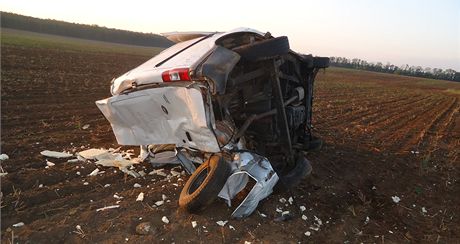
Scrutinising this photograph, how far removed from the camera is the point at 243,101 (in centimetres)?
452

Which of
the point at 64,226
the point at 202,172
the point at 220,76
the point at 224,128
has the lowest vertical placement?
the point at 64,226

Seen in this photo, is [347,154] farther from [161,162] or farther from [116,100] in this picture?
[116,100]

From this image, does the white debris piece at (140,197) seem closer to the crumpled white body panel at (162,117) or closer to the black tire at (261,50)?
the crumpled white body panel at (162,117)

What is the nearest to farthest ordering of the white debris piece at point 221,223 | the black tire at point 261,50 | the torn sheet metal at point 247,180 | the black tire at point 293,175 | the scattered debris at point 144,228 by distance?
1. the scattered debris at point 144,228
2. the white debris piece at point 221,223
3. the torn sheet metal at point 247,180
4. the black tire at point 261,50
5. the black tire at point 293,175

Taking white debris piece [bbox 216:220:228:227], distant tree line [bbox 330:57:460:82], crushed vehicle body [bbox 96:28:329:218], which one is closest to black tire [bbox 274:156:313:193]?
crushed vehicle body [bbox 96:28:329:218]

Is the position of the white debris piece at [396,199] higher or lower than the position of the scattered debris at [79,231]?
higher

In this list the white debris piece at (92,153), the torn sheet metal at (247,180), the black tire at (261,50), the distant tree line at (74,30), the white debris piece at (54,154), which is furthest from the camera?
the distant tree line at (74,30)

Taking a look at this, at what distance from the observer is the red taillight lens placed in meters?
3.87

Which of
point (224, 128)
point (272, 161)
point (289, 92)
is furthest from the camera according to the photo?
point (289, 92)

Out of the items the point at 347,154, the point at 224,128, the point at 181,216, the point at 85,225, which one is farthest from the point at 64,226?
the point at 347,154

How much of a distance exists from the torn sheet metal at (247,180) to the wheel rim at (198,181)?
303mm

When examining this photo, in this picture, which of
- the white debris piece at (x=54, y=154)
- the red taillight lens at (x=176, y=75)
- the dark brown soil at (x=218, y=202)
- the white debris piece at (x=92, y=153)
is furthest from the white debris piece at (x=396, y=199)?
the white debris piece at (x=54, y=154)

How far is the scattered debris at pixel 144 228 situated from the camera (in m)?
3.52

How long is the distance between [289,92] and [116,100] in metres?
2.36
